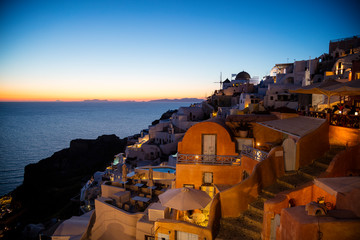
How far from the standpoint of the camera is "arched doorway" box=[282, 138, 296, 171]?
30.9ft

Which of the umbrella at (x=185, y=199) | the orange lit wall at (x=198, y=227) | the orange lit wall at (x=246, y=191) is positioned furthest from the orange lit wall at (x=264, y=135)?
the orange lit wall at (x=198, y=227)

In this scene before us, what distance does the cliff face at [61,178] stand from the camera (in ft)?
110

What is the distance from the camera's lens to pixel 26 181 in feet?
140

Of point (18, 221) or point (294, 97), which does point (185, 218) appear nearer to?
point (294, 97)

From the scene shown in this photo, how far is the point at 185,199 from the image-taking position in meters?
8.86

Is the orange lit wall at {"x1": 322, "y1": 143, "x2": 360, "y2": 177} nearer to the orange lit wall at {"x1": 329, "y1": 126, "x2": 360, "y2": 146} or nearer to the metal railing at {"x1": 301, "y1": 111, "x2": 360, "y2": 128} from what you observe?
the orange lit wall at {"x1": 329, "y1": 126, "x2": 360, "y2": 146}

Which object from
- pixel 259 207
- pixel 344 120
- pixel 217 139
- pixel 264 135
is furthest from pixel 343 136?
pixel 217 139

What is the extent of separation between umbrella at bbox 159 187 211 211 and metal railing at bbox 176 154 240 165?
8.37ft

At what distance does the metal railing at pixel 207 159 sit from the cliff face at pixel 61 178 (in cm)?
2570

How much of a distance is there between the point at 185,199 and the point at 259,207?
292 centimetres

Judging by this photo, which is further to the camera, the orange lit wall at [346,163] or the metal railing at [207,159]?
the metal railing at [207,159]

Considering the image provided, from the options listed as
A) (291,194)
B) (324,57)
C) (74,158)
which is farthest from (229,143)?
(74,158)

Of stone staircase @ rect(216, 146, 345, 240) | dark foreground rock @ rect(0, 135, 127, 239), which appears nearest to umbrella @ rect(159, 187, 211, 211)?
stone staircase @ rect(216, 146, 345, 240)

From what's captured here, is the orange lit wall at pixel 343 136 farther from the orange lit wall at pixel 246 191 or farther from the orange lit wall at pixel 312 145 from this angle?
the orange lit wall at pixel 246 191
